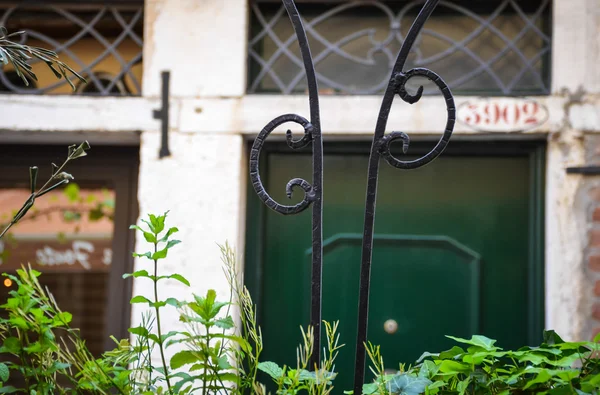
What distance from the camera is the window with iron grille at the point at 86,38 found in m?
3.00

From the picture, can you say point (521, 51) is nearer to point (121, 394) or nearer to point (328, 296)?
point (328, 296)

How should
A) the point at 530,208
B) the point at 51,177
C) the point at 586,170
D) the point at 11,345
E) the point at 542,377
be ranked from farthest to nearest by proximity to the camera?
the point at 530,208 < the point at 586,170 < the point at 11,345 < the point at 51,177 < the point at 542,377

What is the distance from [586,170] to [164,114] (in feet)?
5.79

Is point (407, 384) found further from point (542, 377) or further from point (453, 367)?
point (542, 377)

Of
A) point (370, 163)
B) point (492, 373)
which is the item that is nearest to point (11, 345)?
point (370, 163)

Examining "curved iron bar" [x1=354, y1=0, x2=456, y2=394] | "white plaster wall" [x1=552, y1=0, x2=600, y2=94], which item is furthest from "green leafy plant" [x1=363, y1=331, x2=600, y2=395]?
"white plaster wall" [x1=552, y1=0, x2=600, y2=94]

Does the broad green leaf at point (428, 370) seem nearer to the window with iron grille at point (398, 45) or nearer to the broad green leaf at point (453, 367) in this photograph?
the broad green leaf at point (453, 367)

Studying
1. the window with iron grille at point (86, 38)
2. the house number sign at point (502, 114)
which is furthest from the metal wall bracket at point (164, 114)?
the house number sign at point (502, 114)

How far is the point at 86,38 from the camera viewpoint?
10.2 ft

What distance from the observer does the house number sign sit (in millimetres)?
2707

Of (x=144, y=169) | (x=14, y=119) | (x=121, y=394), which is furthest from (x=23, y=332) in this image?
(x=14, y=119)

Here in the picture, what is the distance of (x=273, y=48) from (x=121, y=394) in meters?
2.09

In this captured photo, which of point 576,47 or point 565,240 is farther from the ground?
point 576,47

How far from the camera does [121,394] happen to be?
121 cm
